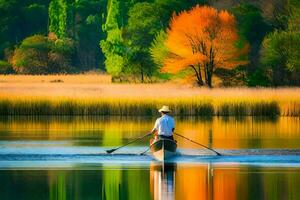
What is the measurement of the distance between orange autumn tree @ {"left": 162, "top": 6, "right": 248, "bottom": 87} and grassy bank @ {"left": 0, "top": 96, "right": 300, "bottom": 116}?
18224 millimetres

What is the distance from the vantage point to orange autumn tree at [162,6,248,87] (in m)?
62.4

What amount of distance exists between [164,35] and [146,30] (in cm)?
904

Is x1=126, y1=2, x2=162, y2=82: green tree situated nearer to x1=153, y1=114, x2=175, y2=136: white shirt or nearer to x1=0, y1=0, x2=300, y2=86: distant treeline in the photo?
x1=0, y1=0, x2=300, y2=86: distant treeline

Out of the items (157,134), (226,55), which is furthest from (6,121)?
(226,55)

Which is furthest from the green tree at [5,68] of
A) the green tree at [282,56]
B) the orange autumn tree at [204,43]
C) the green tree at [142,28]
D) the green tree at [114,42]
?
the green tree at [282,56]

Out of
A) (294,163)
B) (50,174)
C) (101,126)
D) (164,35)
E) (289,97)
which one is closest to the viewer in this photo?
(50,174)

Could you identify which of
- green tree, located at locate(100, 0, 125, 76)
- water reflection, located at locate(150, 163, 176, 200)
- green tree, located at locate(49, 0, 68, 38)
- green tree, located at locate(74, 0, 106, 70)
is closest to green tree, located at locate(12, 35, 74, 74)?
green tree, located at locate(49, 0, 68, 38)

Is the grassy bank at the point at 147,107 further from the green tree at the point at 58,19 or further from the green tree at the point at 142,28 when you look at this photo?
the green tree at the point at 58,19

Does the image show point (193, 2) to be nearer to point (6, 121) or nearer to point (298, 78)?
point (298, 78)

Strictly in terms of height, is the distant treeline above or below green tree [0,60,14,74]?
above

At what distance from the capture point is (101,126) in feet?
128

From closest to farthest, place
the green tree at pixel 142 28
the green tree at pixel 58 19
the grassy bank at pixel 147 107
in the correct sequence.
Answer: the grassy bank at pixel 147 107 → the green tree at pixel 142 28 → the green tree at pixel 58 19

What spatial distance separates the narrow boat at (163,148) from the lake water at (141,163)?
0.31 m

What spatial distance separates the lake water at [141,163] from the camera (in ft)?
63.3
